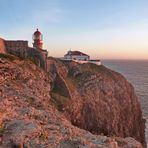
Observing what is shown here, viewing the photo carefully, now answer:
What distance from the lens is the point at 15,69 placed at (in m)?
39.6

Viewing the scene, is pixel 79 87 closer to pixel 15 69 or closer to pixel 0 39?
pixel 0 39

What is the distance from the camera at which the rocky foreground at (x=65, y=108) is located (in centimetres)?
1936

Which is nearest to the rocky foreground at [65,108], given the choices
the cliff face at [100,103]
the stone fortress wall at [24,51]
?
the cliff face at [100,103]

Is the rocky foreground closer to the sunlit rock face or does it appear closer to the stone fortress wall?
the stone fortress wall

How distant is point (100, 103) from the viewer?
57.9 m

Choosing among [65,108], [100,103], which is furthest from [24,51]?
[100,103]

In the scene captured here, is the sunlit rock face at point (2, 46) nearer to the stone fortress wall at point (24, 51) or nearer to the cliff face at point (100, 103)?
the stone fortress wall at point (24, 51)

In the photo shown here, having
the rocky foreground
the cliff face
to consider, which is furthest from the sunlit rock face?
the cliff face

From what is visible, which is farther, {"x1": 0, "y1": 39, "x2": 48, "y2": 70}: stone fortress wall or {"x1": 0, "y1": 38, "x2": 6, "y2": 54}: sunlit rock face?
{"x1": 0, "y1": 39, "x2": 48, "y2": 70}: stone fortress wall

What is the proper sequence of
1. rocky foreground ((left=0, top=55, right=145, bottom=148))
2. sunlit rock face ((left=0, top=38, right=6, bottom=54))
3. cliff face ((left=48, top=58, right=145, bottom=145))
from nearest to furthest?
1. rocky foreground ((left=0, top=55, right=145, bottom=148))
2. sunlit rock face ((left=0, top=38, right=6, bottom=54))
3. cliff face ((left=48, top=58, right=145, bottom=145))

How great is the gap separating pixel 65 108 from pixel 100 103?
12676 mm

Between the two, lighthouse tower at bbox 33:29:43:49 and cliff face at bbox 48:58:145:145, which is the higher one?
lighthouse tower at bbox 33:29:43:49

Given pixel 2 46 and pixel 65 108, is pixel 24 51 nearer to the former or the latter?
pixel 2 46

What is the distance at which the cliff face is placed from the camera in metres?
52.1
